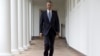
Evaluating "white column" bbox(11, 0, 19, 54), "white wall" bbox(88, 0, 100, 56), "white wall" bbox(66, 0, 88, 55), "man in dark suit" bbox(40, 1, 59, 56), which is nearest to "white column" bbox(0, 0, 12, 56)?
"man in dark suit" bbox(40, 1, 59, 56)

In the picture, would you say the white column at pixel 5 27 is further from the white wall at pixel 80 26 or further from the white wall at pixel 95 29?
the white wall at pixel 80 26

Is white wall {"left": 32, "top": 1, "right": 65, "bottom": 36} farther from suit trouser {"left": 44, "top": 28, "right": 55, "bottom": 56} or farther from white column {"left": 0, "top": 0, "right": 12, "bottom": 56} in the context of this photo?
suit trouser {"left": 44, "top": 28, "right": 55, "bottom": 56}

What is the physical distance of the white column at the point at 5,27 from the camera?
6.25 m

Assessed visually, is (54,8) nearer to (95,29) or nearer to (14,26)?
→ (14,26)

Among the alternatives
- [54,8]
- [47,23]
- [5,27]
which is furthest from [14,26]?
[54,8]

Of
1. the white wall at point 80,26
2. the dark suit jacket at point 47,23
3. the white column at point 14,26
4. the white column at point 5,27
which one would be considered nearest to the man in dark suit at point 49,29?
the dark suit jacket at point 47,23

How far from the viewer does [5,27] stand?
6336 mm

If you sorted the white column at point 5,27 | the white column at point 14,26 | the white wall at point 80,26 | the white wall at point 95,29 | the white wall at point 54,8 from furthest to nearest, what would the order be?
the white wall at point 54,8 < the white column at point 14,26 < the white wall at point 80,26 < the white column at point 5,27 < the white wall at point 95,29

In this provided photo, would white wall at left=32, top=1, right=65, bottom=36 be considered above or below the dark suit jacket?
above

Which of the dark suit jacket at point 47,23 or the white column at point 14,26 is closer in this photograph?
the dark suit jacket at point 47,23

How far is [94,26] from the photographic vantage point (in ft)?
20.9

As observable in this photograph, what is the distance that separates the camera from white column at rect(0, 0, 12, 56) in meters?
6.25

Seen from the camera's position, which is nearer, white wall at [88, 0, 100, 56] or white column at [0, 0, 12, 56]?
white wall at [88, 0, 100, 56]

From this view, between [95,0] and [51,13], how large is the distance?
1090mm
